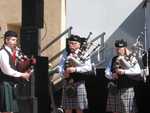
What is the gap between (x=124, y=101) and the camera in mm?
9789

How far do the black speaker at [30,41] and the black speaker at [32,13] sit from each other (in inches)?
4.3

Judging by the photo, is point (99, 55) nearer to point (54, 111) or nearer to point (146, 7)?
point (146, 7)

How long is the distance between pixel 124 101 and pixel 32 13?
7.31 feet

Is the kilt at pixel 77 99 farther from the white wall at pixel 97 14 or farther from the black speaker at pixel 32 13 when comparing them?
the white wall at pixel 97 14

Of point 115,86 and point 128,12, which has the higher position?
point 128,12

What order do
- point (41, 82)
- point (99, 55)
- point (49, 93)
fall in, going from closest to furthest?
point (41, 82) → point (49, 93) → point (99, 55)

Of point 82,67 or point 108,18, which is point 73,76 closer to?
point 82,67

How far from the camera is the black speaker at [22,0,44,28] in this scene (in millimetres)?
8805

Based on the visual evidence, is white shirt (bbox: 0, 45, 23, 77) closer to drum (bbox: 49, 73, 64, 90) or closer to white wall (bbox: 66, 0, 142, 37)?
drum (bbox: 49, 73, 64, 90)

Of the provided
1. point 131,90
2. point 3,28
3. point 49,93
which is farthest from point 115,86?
point 3,28

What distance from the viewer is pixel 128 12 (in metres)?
12.0

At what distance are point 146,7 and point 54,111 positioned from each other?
3206mm

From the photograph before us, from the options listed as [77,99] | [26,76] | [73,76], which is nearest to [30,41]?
[26,76]

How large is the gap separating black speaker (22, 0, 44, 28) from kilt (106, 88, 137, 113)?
1.94m
